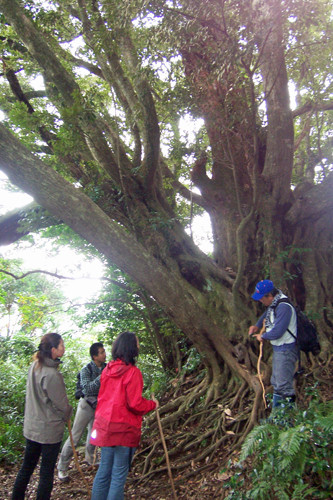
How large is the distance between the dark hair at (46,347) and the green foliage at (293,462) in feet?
6.57

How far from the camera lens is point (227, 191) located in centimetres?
717

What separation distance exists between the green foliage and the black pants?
1.72 metres

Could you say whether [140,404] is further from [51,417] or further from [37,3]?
[37,3]

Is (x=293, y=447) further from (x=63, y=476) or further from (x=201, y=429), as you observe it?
(x=63, y=476)

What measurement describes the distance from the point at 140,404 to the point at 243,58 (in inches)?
162

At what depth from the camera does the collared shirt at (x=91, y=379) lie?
441 centimetres

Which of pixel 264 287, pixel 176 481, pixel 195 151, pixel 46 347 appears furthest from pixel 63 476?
pixel 195 151

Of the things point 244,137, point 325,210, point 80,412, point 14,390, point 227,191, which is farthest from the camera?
point 14,390

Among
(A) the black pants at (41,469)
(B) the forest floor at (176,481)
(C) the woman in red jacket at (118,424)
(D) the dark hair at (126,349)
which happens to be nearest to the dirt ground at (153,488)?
(B) the forest floor at (176,481)

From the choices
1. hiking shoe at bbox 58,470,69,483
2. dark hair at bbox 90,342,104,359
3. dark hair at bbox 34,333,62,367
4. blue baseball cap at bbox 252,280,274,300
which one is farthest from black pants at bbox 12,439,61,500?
blue baseball cap at bbox 252,280,274,300

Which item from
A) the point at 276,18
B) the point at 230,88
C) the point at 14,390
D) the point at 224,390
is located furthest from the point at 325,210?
the point at 14,390

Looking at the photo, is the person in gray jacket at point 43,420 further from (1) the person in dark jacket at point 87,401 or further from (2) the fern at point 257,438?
(2) the fern at point 257,438

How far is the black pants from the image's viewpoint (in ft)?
10.8

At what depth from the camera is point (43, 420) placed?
3.28m
